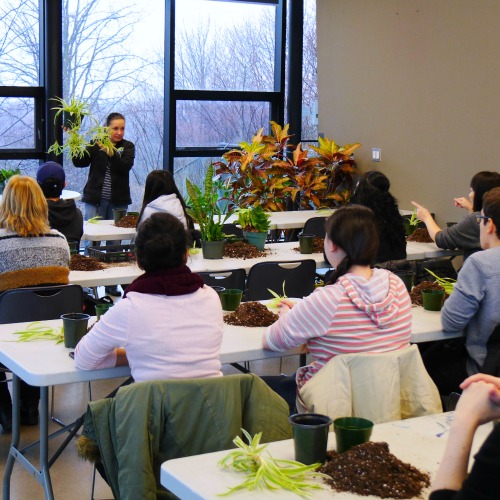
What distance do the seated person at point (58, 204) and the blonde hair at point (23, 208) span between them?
138cm

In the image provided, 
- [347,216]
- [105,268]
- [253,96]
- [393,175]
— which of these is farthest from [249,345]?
[253,96]

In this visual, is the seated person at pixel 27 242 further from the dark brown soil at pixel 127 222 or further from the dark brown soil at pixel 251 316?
the dark brown soil at pixel 127 222

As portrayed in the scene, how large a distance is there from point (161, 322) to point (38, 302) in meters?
1.48

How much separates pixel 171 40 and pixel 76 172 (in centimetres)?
181

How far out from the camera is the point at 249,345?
322 centimetres

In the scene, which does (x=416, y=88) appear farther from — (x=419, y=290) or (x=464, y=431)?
(x=464, y=431)

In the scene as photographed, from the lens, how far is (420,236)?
6176 millimetres

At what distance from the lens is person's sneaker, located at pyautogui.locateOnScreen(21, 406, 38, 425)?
14.7 feet

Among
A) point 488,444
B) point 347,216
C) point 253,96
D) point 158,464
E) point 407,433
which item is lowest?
point 158,464

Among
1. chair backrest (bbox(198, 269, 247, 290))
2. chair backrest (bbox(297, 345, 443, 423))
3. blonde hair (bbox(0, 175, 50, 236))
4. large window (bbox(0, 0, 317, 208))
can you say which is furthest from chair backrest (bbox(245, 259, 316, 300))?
large window (bbox(0, 0, 317, 208))

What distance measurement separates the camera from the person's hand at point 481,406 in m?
1.55

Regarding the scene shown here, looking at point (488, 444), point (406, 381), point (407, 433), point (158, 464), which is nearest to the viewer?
point (488, 444)

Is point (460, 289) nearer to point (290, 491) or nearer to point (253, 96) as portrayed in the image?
point (290, 491)

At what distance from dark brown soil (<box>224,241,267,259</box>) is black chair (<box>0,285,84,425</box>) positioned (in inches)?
55.4
